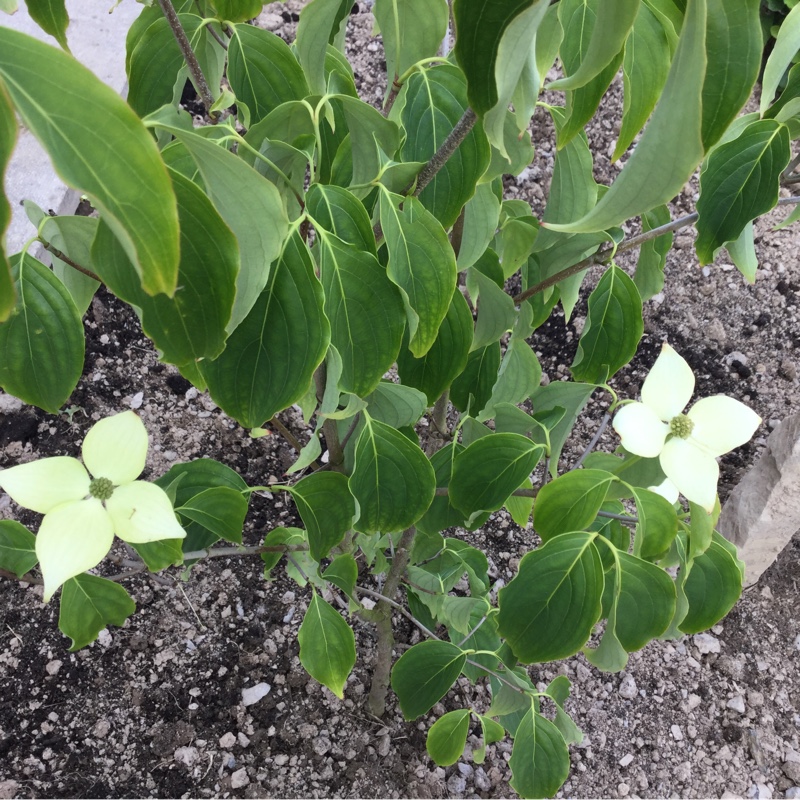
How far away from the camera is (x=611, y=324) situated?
0.76m

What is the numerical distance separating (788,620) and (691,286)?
0.76 meters

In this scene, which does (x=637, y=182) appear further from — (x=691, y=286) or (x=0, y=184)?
(x=691, y=286)

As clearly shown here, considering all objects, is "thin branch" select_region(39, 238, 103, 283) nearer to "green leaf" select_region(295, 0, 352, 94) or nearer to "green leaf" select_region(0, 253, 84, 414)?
"green leaf" select_region(0, 253, 84, 414)

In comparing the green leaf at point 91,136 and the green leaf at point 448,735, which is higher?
the green leaf at point 91,136

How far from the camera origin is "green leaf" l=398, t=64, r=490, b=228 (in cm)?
54

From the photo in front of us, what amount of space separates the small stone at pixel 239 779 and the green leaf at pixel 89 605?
20.0 inches

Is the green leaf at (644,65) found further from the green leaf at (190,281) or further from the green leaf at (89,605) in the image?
the green leaf at (89,605)

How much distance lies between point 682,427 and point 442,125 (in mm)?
297

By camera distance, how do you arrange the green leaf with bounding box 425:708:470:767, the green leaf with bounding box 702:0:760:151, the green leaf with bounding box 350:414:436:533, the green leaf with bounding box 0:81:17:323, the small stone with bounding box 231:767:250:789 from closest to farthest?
the green leaf with bounding box 0:81:17:323, the green leaf with bounding box 702:0:760:151, the green leaf with bounding box 350:414:436:533, the green leaf with bounding box 425:708:470:767, the small stone with bounding box 231:767:250:789

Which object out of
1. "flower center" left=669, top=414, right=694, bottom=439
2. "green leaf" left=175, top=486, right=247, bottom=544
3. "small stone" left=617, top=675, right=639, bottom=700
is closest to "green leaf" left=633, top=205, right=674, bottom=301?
"flower center" left=669, top=414, right=694, bottom=439

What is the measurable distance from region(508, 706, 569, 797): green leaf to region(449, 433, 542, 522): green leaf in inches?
12.9

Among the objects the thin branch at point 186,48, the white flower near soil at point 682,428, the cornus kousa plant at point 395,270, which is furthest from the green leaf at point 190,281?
the white flower near soil at point 682,428

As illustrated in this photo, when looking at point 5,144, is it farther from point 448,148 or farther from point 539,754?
point 539,754

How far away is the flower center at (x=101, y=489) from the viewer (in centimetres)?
54
